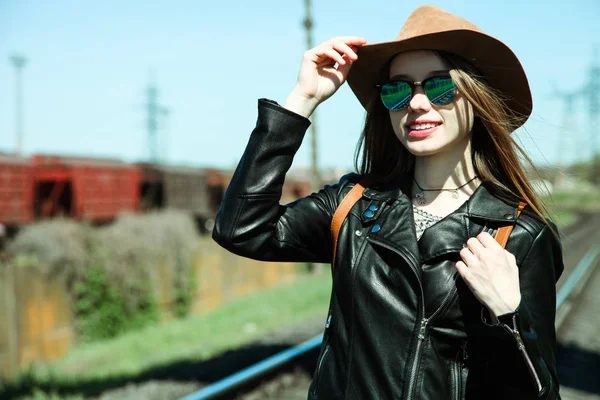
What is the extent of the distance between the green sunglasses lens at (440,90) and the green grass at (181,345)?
A: 6.12m

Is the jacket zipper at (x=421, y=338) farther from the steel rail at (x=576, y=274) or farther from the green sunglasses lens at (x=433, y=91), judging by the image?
the steel rail at (x=576, y=274)

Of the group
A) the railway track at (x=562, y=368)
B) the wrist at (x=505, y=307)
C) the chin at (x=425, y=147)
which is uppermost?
the chin at (x=425, y=147)

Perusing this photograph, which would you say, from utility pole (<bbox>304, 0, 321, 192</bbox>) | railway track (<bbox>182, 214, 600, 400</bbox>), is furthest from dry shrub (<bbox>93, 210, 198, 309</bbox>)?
railway track (<bbox>182, 214, 600, 400</bbox>)

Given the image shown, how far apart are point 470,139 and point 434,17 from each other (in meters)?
0.48

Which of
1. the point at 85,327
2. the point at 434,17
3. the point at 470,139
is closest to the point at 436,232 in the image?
the point at 470,139

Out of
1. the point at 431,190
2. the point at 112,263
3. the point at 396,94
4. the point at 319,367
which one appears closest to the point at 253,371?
the point at 319,367

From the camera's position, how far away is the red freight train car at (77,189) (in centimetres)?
2188

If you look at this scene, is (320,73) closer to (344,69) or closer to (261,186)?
(344,69)

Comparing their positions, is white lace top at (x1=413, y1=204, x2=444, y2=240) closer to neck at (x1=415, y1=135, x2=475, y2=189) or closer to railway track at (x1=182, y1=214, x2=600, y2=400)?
neck at (x1=415, y1=135, x2=475, y2=189)

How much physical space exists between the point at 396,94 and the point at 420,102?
10 cm

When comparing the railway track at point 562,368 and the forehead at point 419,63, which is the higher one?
the forehead at point 419,63

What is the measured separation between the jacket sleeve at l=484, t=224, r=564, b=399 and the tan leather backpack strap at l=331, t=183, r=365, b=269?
1.95 feet

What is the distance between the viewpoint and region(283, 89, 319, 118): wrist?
6.77ft

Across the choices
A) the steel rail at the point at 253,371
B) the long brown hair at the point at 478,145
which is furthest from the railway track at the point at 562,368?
the long brown hair at the point at 478,145
